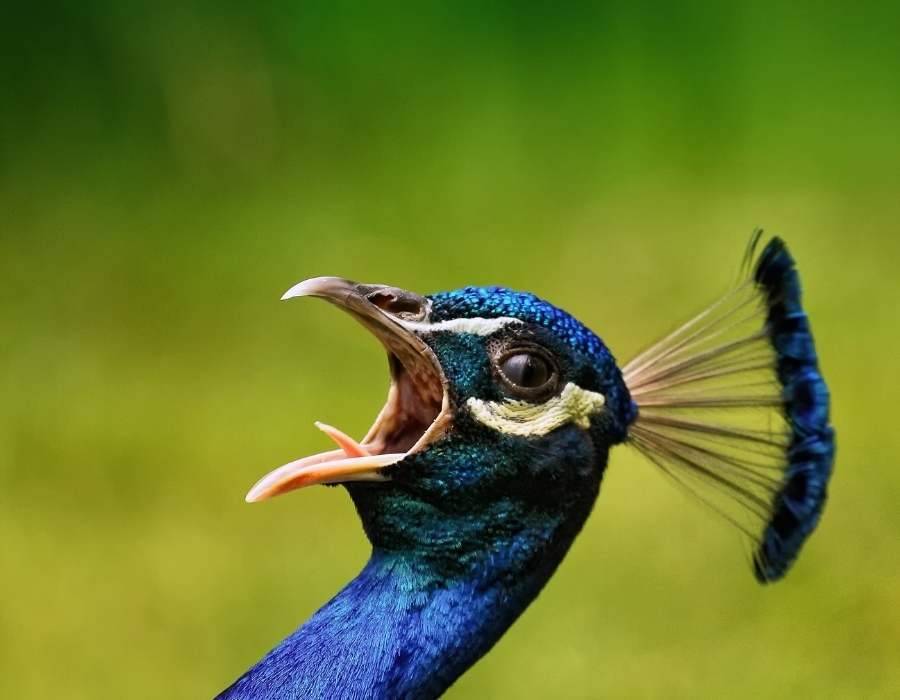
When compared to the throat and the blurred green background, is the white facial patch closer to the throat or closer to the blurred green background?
the throat

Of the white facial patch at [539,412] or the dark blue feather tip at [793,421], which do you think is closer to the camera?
the white facial patch at [539,412]

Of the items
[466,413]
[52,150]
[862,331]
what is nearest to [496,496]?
[466,413]


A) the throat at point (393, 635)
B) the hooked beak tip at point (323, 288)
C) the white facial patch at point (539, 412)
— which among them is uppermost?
the hooked beak tip at point (323, 288)

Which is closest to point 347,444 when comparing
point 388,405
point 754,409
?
point 388,405

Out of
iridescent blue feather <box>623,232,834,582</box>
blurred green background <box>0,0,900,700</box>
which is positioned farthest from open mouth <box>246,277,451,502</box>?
blurred green background <box>0,0,900,700</box>

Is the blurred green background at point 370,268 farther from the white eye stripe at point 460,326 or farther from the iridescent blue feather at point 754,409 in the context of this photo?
the white eye stripe at point 460,326

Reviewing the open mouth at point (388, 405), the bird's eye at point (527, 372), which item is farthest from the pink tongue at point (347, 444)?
the bird's eye at point (527, 372)

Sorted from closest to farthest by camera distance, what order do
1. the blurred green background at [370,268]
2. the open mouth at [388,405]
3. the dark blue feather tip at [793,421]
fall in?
the open mouth at [388,405] → the dark blue feather tip at [793,421] → the blurred green background at [370,268]
